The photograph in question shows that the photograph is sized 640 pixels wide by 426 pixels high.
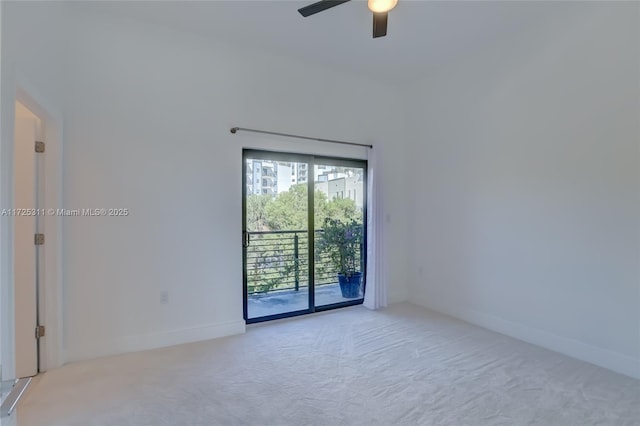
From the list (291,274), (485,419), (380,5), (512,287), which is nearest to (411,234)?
(512,287)

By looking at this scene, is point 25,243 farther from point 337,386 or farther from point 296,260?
point 337,386

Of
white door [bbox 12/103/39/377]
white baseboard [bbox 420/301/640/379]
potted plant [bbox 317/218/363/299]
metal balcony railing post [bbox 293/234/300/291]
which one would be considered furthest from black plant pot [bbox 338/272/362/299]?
white door [bbox 12/103/39/377]

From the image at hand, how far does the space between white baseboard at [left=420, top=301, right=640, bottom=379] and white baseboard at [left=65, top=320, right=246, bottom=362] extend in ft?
8.51

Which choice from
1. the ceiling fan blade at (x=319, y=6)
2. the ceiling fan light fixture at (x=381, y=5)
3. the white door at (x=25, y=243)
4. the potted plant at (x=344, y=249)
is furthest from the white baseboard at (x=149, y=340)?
the ceiling fan light fixture at (x=381, y=5)

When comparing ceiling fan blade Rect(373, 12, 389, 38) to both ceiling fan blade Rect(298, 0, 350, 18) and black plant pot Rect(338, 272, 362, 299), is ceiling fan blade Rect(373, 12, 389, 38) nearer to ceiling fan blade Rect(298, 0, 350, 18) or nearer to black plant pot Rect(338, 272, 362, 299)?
ceiling fan blade Rect(298, 0, 350, 18)

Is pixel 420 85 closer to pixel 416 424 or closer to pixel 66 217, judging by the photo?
pixel 416 424

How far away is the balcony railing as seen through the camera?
145 inches

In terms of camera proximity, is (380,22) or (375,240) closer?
(380,22)

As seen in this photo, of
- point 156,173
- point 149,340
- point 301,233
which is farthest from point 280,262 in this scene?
point 156,173

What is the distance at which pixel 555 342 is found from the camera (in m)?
3.02

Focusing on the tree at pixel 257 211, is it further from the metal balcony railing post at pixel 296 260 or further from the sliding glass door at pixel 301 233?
the metal balcony railing post at pixel 296 260

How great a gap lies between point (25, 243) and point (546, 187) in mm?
4540

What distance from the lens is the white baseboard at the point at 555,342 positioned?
259cm

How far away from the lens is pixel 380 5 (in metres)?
2.22
